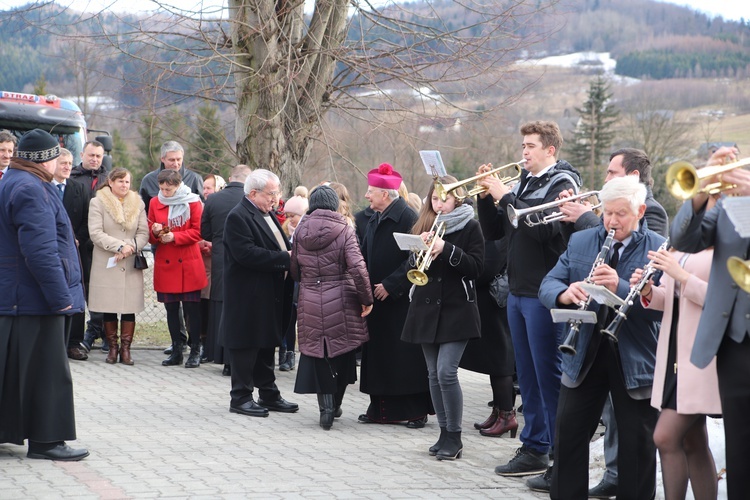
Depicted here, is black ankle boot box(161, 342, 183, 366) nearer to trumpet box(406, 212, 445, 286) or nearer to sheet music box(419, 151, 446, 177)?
trumpet box(406, 212, 445, 286)

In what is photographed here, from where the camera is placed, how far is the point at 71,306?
627 centimetres

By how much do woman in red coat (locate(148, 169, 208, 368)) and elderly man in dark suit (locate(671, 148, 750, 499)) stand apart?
21.4ft

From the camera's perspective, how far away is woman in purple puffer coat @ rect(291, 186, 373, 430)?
7.60 m

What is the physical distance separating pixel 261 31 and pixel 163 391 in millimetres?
4749

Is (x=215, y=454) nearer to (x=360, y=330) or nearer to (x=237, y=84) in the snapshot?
(x=360, y=330)

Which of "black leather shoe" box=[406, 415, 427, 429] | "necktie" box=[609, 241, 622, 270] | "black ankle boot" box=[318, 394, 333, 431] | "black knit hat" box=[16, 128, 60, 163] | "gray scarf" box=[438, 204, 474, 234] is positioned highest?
"black knit hat" box=[16, 128, 60, 163]

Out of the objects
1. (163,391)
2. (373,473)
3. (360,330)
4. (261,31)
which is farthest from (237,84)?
(373,473)

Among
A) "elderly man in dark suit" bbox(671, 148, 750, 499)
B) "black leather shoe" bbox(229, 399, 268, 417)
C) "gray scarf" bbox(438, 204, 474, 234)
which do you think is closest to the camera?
"elderly man in dark suit" bbox(671, 148, 750, 499)

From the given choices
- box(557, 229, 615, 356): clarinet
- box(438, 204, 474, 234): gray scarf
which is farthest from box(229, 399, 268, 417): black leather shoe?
box(557, 229, 615, 356): clarinet

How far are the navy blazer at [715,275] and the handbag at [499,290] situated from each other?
3225 millimetres

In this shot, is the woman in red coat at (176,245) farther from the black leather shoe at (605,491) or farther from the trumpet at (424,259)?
the black leather shoe at (605,491)

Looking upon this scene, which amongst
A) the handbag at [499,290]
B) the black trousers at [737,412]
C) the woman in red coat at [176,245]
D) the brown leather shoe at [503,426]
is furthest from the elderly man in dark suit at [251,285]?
the black trousers at [737,412]

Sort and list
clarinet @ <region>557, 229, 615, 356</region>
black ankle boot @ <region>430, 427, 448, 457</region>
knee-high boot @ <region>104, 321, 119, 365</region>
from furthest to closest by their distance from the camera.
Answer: knee-high boot @ <region>104, 321, 119, 365</region> → black ankle boot @ <region>430, 427, 448, 457</region> → clarinet @ <region>557, 229, 615, 356</region>

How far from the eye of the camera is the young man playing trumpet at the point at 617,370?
5.14 meters
